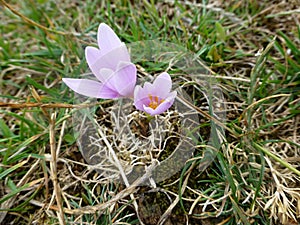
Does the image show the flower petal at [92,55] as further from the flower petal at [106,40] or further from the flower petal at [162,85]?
the flower petal at [162,85]

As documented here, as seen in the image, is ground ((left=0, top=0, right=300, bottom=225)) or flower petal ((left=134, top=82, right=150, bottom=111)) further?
ground ((left=0, top=0, right=300, bottom=225))

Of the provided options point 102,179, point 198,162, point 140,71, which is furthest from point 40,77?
point 198,162

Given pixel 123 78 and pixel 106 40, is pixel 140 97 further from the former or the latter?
pixel 106 40

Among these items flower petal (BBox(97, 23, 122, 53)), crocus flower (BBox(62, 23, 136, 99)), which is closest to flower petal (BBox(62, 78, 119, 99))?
crocus flower (BBox(62, 23, 136, 99))

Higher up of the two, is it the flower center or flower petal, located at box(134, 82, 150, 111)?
flower petal, located at box(134, 82, 150, 111)

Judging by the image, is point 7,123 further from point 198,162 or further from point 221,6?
point 221,6

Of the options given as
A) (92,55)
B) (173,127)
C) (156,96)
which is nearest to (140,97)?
(156,96)

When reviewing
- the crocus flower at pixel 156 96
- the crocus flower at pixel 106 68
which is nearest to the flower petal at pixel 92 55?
the crocus flower at pixel 106 68

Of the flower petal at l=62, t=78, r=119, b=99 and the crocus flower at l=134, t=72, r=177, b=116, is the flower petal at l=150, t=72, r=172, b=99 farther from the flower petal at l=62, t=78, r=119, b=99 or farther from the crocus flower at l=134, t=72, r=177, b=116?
the flower petal at l=62, t=78, r=119, b=99
